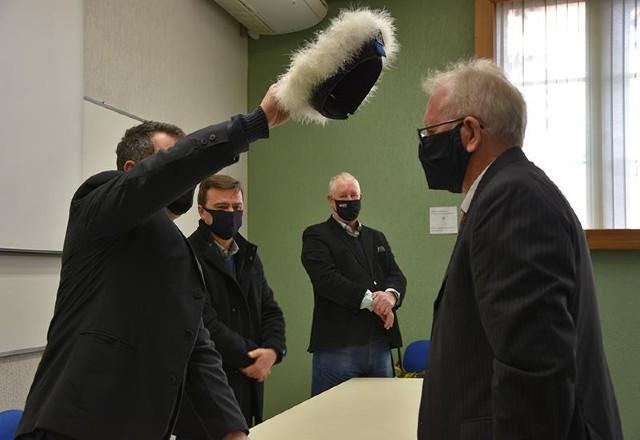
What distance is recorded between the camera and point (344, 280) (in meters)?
3.79

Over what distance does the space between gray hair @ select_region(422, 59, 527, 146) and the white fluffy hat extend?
0.80ft

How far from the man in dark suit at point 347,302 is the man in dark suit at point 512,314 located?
228cm

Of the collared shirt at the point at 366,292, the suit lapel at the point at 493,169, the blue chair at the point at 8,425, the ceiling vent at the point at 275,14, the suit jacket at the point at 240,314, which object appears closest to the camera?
the suit lapel at the point at 493,169

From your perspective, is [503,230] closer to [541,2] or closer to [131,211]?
[131,211]

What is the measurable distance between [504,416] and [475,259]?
29 cm

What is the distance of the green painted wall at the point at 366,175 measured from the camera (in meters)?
5.31

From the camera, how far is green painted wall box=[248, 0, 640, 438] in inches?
209

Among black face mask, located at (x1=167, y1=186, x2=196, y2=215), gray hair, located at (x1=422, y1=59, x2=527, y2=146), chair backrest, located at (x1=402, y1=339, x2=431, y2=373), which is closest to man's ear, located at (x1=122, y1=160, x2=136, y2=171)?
black face mask, located at (x1=167, y1=186, x2=196, y2=215)

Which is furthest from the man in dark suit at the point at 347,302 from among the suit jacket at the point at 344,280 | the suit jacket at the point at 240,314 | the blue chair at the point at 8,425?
the blue chair at the point at 8,425

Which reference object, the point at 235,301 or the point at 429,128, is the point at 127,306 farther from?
the point at 235,301

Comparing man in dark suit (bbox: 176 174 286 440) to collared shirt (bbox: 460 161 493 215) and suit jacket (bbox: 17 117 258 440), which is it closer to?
suit jacket (bbox: 17 117 258 440)

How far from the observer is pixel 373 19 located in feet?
4.53

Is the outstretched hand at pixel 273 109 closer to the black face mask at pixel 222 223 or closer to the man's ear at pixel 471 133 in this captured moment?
the man's ear at pixel 471 133

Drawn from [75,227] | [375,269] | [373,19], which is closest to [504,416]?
[373,19]
